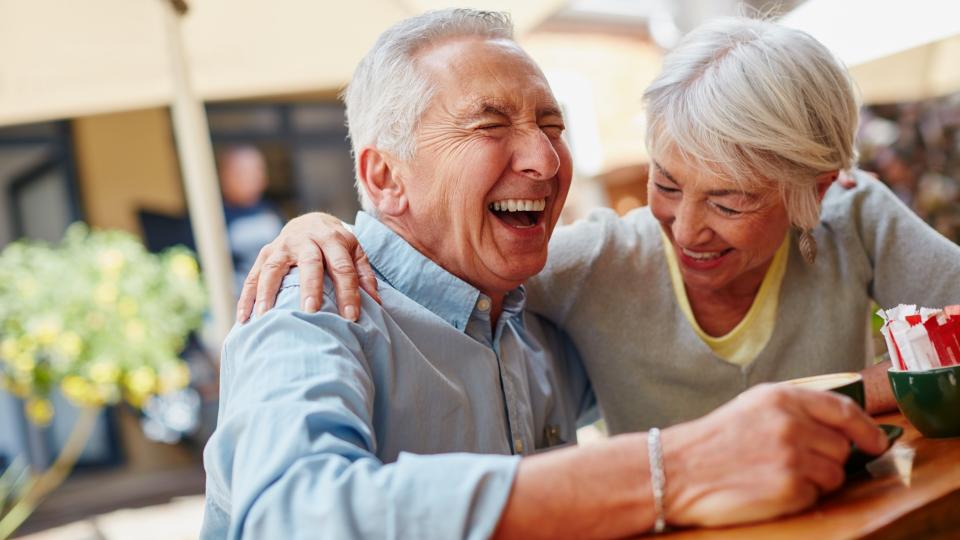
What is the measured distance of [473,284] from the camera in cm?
156

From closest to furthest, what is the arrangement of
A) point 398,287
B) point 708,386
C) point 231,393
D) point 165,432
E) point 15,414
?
point 231,393 → point 398,287 → point 708,386 → point 15,414 → point 165,432

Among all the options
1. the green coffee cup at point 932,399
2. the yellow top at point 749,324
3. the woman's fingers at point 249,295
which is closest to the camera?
the green coffee cup at point 932,399

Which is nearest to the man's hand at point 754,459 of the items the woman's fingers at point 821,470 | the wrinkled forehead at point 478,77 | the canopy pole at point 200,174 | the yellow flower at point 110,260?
the woman's fingers at point 821,470

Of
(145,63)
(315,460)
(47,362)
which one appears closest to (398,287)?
(315,460)

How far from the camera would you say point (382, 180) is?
157cm

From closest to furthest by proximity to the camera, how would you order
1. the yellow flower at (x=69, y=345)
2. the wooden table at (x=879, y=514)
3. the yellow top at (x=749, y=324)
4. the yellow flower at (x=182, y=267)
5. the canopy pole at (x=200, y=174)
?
the wooden table at (x=879, y=514) < the yellow top at (x=749, y=324) < the canopy pole at (x=200, y=174) < the yellow flower at (x=69, y=345) < the yellow flower at (x=182, y=267)

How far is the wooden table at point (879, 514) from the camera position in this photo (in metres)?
0.85

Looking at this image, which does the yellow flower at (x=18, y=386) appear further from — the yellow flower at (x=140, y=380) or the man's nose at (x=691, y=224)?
the man's nose at (x=691, y=224)

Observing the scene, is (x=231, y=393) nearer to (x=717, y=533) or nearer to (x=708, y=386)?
(x=717, y=533)

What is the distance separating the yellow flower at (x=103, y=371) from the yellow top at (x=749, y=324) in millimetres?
2952

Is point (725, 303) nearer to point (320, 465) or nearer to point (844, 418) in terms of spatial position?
point (844, 418)

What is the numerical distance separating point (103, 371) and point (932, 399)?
11.7 feet

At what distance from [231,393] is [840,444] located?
77cm

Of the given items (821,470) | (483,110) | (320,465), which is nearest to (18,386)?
(483,110)
